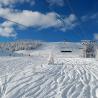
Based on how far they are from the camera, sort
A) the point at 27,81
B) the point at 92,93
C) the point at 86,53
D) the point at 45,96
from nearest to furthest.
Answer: the point at 45,96, the point at 92,93, the point at 27,81, the point at 86,53

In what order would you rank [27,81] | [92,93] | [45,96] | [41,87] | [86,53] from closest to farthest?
[45,96] < [92,93] < [41,87] < [27,81] < [86,53]

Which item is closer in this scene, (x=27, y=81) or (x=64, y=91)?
(x=64, y=91)

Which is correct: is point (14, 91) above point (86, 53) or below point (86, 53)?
below

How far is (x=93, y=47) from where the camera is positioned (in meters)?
81.5

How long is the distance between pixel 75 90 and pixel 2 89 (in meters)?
3.37

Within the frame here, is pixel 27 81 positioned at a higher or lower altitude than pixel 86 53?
lower

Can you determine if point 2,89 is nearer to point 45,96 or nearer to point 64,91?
point 45,96

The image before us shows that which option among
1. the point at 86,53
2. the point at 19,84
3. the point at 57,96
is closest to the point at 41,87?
the point at 19,84

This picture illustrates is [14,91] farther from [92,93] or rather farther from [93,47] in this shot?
[93,47]

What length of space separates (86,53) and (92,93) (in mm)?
70868

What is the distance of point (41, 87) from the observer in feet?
37.9

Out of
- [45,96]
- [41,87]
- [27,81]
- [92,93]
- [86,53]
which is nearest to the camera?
[45,96]

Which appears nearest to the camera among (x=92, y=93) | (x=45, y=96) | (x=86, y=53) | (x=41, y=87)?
(x=45, y=96)

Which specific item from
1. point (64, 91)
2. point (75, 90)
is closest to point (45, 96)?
point (64, 91)
